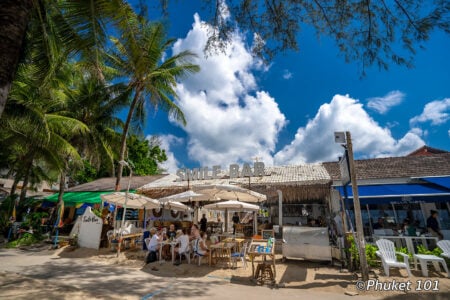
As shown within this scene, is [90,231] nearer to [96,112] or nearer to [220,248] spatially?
[220,248]

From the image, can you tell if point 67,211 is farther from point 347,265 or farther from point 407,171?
point 407,171

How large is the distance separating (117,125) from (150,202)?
742cm

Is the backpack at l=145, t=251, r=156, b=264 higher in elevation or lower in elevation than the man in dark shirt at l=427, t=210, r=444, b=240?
lower

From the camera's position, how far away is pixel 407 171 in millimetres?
12711

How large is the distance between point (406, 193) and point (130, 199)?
1188cm

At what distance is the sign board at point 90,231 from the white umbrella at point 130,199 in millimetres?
942

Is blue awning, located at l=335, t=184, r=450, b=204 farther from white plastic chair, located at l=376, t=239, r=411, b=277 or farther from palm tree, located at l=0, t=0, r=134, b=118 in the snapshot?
palm tree, located at l=0, t=0, r=134, b=118

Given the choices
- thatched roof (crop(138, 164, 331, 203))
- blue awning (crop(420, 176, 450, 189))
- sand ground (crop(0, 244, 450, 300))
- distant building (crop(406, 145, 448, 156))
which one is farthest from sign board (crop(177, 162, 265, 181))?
distant building (crop(406, 145, 448, 156))

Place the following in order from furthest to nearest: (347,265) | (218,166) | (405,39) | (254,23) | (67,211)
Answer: (67,211) < (218,166) < (347,265) < (254,23) < (405,39)

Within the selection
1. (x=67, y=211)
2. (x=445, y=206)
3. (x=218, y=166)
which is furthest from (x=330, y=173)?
(x=67, y=211)

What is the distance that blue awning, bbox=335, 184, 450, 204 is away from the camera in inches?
369

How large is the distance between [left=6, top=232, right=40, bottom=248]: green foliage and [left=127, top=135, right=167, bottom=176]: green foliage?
12.3m

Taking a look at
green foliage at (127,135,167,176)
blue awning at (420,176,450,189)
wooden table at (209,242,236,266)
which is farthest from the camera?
green foliage at (127,135,167,176)

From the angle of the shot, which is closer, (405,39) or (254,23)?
(405,39)
